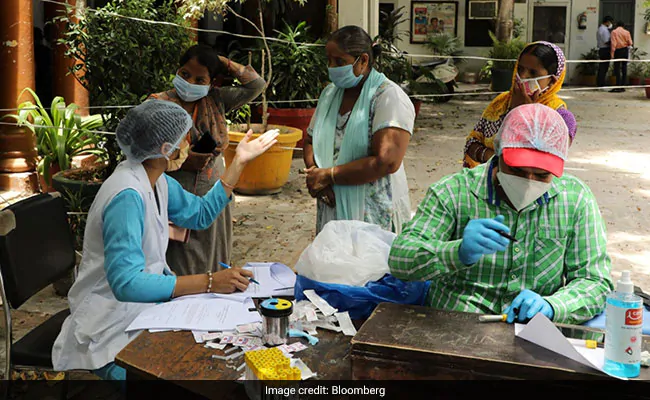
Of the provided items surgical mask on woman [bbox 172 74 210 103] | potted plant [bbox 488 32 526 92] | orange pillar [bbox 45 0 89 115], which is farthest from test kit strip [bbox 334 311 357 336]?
potted plant [bbox 488 32 526 92]

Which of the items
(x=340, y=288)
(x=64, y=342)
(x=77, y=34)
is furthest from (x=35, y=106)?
(x=340, y=288)

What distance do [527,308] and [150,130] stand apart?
1.47 m

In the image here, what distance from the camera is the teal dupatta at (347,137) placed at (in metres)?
3.75

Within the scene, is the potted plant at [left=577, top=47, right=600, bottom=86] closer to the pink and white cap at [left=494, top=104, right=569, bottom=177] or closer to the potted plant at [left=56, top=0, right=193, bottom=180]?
the potted plant at [left=56, top=0, right=193, bottom=180]

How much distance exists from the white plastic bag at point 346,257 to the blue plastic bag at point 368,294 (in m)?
0.04

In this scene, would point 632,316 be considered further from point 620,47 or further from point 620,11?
point 620,11

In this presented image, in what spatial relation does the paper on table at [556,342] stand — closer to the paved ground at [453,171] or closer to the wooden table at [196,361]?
the wooden table at [196,361]

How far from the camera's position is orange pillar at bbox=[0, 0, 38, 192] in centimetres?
693

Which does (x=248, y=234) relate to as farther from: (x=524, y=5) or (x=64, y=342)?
(x=524, y=5)

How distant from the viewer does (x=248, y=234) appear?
6.48 m

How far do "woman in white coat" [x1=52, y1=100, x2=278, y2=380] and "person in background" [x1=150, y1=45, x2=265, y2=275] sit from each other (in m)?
1.14

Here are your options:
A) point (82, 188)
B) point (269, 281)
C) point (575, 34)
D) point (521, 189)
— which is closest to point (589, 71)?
point (575, 34)

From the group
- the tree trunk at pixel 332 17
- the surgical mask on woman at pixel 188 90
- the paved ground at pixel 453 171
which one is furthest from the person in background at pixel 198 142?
the tree trunk at pixel 332 17

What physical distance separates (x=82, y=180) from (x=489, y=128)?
3008 mm
